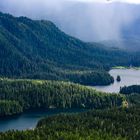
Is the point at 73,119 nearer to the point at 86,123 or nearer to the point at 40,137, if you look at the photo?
the point at 86,123

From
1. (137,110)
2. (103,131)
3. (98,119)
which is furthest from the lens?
(137,110)

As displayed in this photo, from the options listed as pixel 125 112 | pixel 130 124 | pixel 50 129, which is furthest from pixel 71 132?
pixel 125 112

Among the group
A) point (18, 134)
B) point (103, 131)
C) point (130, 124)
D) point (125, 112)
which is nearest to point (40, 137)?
point (18, 134)

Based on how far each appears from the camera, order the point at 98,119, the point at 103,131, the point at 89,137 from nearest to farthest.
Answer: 1. the point at 89,137
2. the point at 103,131
3. the point at 98,119

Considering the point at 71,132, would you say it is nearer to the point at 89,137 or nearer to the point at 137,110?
the point at 89,137

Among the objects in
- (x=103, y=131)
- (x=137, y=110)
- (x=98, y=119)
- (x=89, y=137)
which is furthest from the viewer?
(x=137, y=110)

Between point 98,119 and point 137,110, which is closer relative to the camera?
point 98,119
